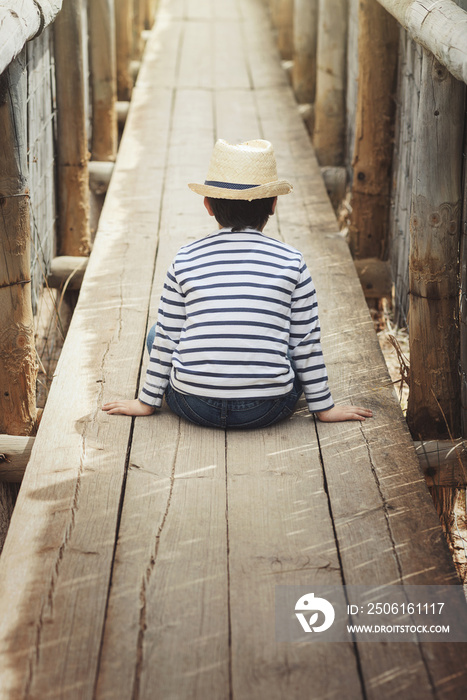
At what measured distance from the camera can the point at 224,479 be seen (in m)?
2.52

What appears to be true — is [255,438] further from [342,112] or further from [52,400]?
[342,112]

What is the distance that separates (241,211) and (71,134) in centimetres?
258

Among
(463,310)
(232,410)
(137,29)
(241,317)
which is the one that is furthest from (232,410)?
(137,29)

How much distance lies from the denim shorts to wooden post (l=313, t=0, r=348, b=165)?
3652mm

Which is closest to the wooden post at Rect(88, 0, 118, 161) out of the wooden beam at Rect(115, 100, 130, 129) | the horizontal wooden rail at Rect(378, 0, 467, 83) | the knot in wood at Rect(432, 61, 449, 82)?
the wooden beam at Rect(115, 100, 130, 129)

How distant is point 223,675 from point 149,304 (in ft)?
7.01

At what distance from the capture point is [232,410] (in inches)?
107

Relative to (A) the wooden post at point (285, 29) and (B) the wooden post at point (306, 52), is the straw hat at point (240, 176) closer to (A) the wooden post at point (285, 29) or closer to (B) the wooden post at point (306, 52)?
(B) the wooden post at point (306, 52)

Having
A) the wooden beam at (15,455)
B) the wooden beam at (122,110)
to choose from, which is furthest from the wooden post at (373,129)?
the wooden beam at (122,110)

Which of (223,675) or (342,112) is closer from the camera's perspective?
(223,675)

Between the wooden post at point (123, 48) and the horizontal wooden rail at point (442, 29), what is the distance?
424cm

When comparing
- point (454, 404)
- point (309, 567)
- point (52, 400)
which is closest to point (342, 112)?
point (454, 404)

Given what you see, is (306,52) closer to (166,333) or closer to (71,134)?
(71,134)

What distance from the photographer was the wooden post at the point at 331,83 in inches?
Result: 231
